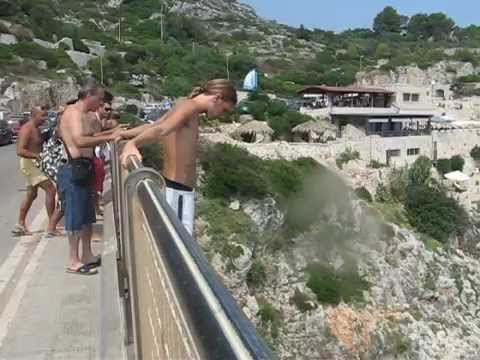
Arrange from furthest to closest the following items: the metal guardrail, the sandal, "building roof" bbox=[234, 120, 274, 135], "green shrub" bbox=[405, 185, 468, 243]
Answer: "building roof" bbox=[234, 120, 274, 135]
"green shrub" bbox=[405, 185, 468, 243]
the sandal
the metal guardrail

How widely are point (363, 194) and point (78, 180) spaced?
28.8 meters

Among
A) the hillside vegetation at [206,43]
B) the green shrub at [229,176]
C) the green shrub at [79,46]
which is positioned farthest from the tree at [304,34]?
the green shrub at [229,176]

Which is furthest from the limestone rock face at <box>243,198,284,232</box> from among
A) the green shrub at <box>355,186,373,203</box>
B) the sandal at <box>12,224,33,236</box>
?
the sandal at <box>12,224,33,236</box>

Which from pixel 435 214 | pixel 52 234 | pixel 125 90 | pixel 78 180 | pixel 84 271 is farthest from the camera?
pixel 125 90

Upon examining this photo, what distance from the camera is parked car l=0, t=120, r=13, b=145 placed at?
23391 mm

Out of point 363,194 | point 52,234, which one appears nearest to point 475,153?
point 363,194

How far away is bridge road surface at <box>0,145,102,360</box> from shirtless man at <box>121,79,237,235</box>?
1014mm

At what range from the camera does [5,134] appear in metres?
23.7

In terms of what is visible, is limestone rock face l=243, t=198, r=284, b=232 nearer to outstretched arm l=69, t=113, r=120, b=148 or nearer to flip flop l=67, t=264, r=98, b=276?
flip flop l=67, t=264, r=98, b=276

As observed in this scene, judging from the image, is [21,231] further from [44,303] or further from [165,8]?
[165,8]

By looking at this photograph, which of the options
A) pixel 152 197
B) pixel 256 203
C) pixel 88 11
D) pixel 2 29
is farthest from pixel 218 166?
pixel 88 11

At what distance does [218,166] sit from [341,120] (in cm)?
2711

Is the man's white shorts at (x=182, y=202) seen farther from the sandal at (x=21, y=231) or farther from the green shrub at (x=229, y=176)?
the green shrub at (x=229, y=176)

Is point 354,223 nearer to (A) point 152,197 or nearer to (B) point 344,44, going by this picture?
(A) point 152,197
